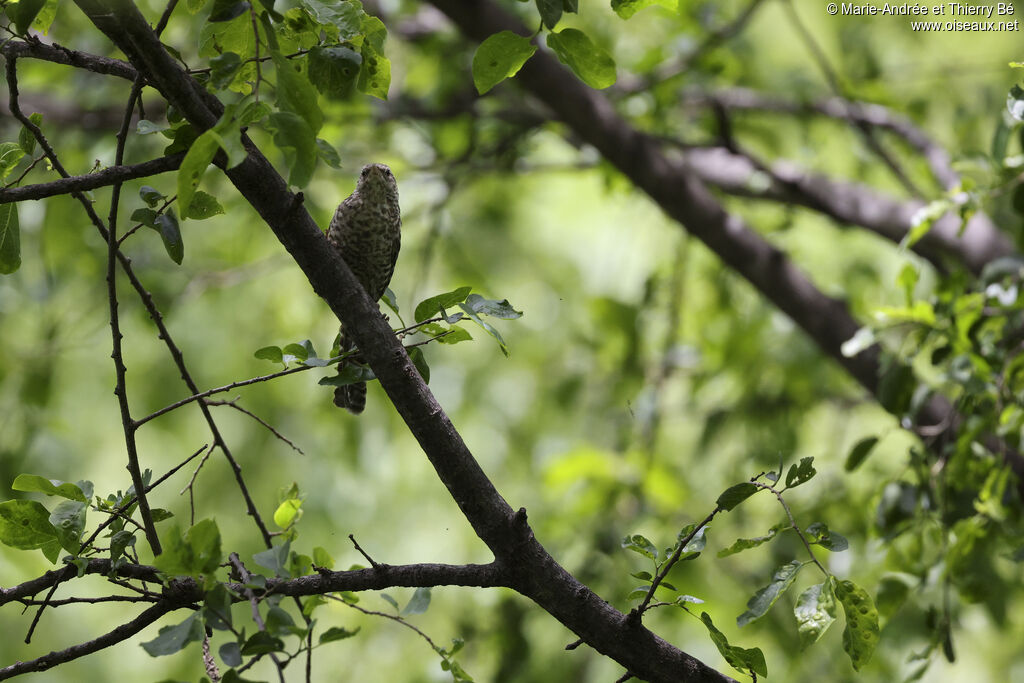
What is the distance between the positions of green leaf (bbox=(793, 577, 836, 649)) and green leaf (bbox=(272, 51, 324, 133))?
0.99 m

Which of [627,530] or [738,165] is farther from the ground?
[738,165]

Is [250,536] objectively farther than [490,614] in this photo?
Yes

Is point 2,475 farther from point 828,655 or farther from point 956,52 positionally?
point 956,52

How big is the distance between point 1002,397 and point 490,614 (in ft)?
6.63

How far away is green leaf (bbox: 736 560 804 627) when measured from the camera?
4.39 feet

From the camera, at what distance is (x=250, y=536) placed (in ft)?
17.0

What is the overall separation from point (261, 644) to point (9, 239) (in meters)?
0.73

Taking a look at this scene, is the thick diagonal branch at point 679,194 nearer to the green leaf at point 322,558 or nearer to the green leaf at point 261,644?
the green leaf at point 322,558

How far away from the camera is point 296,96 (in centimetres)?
105

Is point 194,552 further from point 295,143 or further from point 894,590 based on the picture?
point 894,590

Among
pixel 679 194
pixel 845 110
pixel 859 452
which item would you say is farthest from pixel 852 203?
pixel 859 452

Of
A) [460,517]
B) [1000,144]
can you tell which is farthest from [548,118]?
[460,517]

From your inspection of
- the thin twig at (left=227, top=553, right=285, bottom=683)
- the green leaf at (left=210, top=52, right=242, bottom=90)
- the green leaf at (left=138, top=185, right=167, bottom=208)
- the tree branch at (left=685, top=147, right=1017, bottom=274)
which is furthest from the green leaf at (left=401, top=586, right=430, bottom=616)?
the tree branch at (left=685, top=147, right=1017, bottom=274)

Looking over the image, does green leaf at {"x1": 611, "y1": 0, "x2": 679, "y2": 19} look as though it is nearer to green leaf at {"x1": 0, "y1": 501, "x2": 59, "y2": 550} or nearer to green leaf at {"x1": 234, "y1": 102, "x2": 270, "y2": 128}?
green leaf at {"x1": 234, "y1": 102, "x2": 270, "y2": 128}
